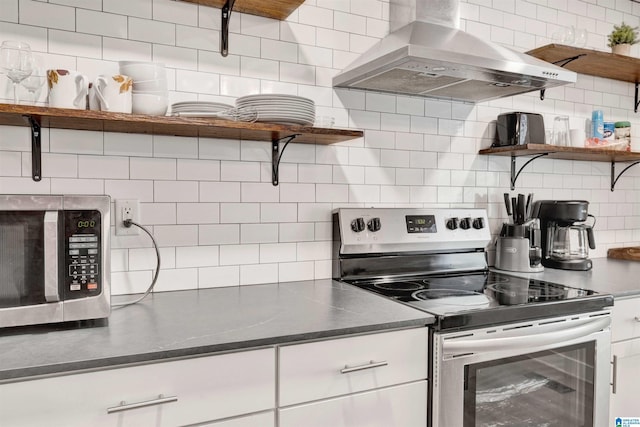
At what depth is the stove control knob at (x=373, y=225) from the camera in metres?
2.02

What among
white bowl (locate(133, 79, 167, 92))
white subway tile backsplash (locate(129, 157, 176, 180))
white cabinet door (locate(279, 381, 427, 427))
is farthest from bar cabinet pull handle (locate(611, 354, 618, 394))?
white bowl (locate(133, 79, 167, 92))

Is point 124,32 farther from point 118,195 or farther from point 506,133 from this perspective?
point 506,133

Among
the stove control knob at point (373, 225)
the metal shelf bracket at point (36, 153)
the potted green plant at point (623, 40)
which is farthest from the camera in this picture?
the potted green plant at point (623, 40)

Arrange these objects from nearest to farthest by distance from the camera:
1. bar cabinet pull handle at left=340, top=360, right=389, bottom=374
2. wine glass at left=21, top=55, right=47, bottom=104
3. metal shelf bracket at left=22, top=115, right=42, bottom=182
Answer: bar cabinet pull handle at left=340, top=360, right=389, bottom=374 < wine glass at left=21, top=55, right=47, bottom=104 < metal shelf bracket at left=22, top=115, right=42, bottom=182

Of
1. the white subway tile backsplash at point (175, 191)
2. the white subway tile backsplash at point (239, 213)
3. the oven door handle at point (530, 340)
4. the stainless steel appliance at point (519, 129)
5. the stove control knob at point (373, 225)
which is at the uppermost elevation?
the stainless steel appliance at point (519, 129)

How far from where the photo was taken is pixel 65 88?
4.73ft

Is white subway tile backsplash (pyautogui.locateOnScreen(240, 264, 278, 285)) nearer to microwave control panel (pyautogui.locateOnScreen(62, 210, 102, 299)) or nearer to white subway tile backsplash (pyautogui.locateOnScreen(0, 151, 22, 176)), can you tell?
microwave control panel (pyautogui.locateOnScreen(62, 210, 102, 299))

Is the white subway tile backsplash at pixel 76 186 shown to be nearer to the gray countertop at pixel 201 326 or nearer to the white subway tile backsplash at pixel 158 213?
the white subway tile backsplash at pixel 158 213

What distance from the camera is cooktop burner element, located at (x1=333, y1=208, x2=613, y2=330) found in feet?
5.22

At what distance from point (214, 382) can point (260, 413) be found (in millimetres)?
159

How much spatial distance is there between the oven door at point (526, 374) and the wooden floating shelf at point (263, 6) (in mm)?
1337

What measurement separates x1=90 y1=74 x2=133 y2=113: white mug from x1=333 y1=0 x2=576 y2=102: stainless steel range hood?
900 millimetres

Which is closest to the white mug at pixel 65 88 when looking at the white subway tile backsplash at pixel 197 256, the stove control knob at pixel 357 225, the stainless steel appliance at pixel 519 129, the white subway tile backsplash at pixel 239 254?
the white subway tile backsplash at pixel 197 256

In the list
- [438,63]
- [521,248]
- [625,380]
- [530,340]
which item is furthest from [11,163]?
[625,380]
